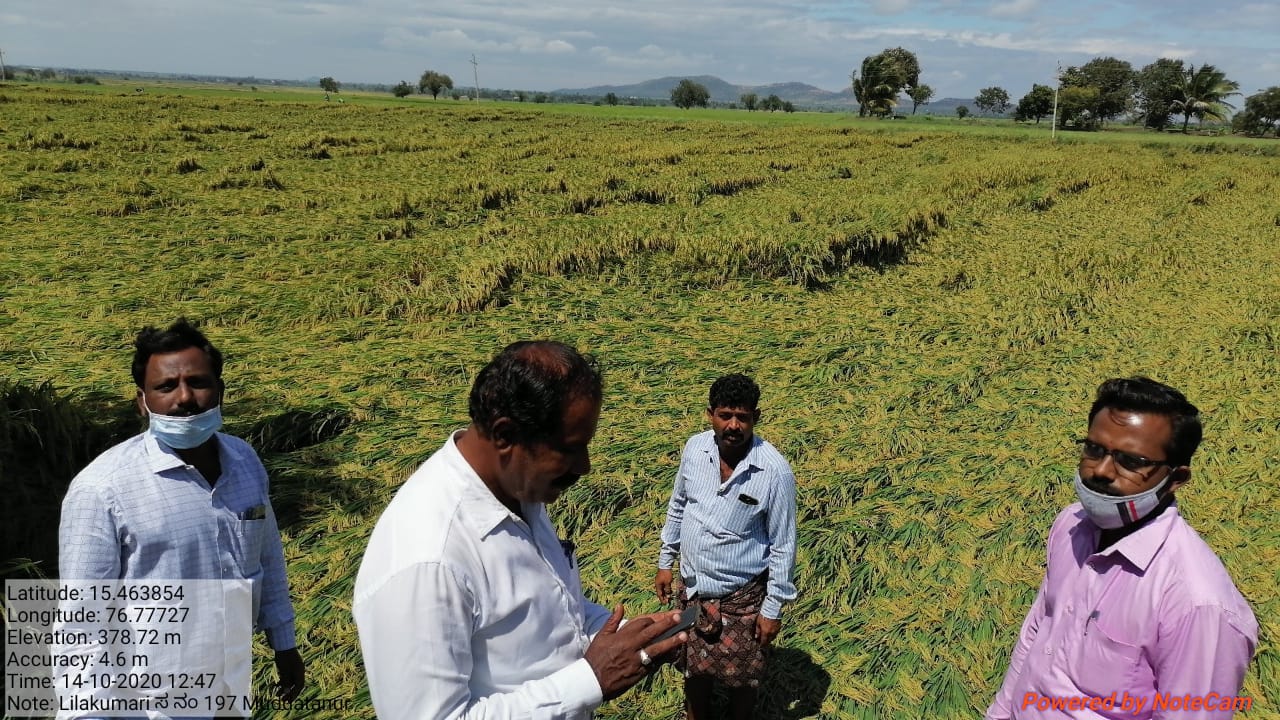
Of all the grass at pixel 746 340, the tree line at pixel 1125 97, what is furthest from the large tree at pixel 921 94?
the grass at pixel 746 340

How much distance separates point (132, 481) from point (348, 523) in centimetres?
229

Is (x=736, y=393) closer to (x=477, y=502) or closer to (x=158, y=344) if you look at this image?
(x=477, y=502)

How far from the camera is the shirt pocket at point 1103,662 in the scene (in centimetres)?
179

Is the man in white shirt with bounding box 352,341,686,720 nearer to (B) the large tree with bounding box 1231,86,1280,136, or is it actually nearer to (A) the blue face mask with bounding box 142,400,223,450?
(A) the blue face mask with bounding box 142,400,223,450

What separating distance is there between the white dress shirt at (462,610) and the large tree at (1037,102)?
81.3m

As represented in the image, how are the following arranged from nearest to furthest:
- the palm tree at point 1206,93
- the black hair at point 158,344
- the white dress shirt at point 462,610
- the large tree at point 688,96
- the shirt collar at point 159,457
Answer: the white dress shirt at point 462,610, the shirt collar at point 159,457, the black hair at point 158,344, the palm tree at point 1206,93, the large tree at point 688,96

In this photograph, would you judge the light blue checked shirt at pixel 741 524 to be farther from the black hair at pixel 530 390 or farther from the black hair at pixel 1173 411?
the black hair at pixel 530 390

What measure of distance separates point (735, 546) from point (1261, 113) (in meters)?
87.4

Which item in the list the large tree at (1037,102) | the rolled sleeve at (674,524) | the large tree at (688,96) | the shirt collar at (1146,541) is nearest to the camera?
the shirt collar at (1146,541)

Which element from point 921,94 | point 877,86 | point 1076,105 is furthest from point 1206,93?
point 921,94

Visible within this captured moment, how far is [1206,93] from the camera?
54344 millimetres

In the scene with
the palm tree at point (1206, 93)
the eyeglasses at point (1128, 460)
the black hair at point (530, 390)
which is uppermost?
the palm tree at point (1206, 93)

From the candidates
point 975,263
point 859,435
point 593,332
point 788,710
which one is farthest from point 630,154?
point 788,710

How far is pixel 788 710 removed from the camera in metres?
3.06
